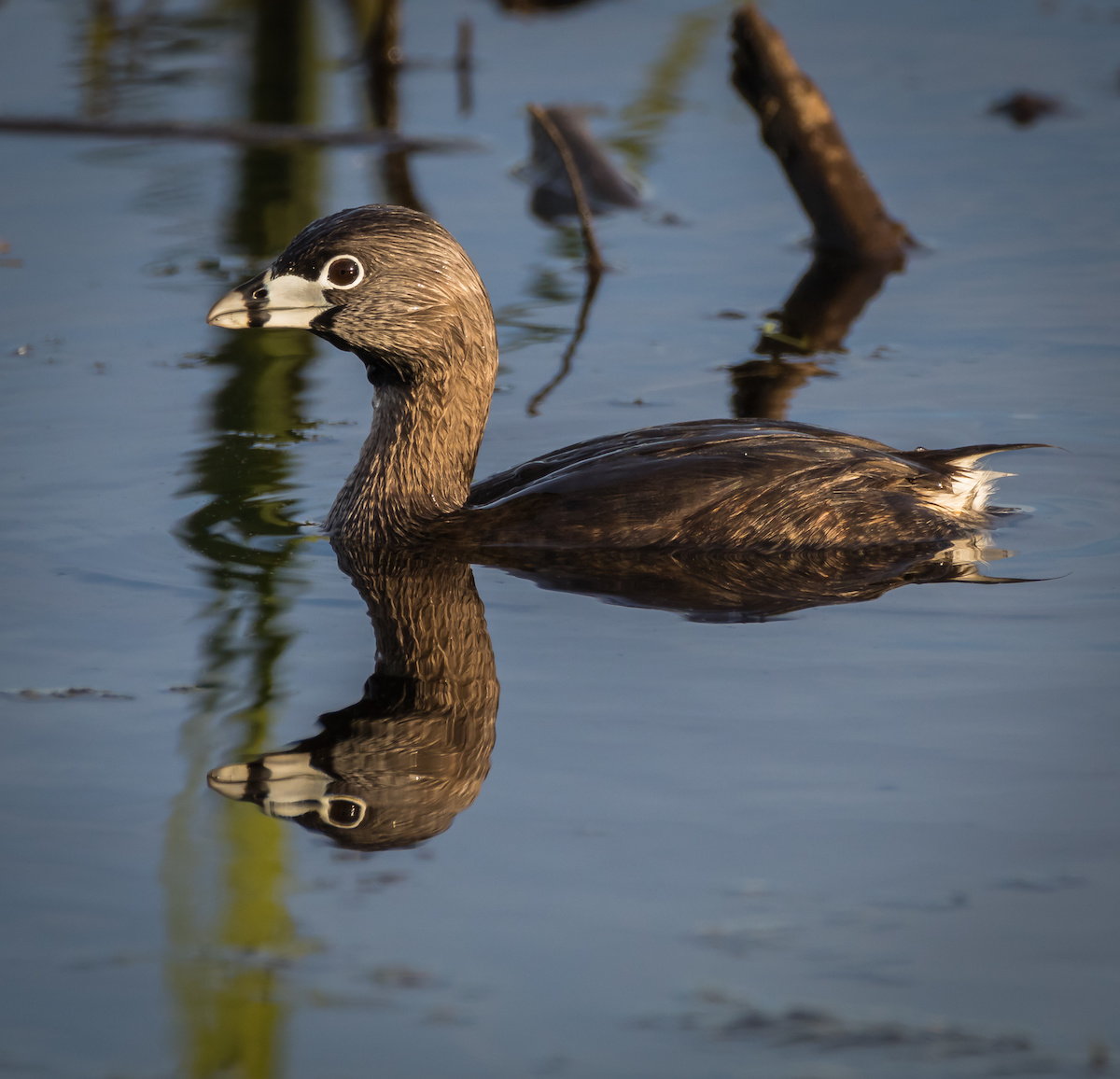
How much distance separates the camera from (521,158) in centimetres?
1241

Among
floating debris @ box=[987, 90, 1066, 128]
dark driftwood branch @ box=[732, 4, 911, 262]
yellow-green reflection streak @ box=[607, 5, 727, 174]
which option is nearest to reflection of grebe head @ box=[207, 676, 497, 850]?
dark driftwood branch @ box=[732, 4, 911, 262]

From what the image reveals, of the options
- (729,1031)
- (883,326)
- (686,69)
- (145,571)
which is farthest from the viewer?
(686,69)

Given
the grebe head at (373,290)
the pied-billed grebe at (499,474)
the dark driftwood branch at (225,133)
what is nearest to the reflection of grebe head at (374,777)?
the pied-billed grebe at (499,474)

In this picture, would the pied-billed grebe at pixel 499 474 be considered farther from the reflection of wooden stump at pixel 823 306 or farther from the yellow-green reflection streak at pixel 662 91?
the yellow-green reflection streak at pixel 662 91

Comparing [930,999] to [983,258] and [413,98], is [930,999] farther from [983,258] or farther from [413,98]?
[413,98]

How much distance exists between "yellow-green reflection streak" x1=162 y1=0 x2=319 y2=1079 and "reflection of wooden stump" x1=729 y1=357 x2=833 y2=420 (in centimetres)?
199

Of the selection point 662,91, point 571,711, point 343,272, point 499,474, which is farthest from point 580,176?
point 571,711

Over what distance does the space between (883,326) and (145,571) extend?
14.7ft

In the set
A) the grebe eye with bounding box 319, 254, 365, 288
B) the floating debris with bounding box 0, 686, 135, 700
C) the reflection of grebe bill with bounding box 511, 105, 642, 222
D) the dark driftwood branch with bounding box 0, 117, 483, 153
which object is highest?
the dark driftwood branch with bounding box 0, 117, 483, 153

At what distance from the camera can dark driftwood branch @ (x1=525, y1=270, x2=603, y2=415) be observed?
8.20 metres

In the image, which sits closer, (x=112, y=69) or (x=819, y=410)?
(x=819, y=410)

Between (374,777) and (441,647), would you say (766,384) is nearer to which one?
(441,647)

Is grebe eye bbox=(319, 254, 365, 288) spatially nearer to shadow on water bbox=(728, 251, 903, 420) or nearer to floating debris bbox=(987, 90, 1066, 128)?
shadow on water bbox=(728, 251, 903, 420)

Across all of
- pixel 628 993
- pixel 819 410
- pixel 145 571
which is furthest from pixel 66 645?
pixel 819 410
